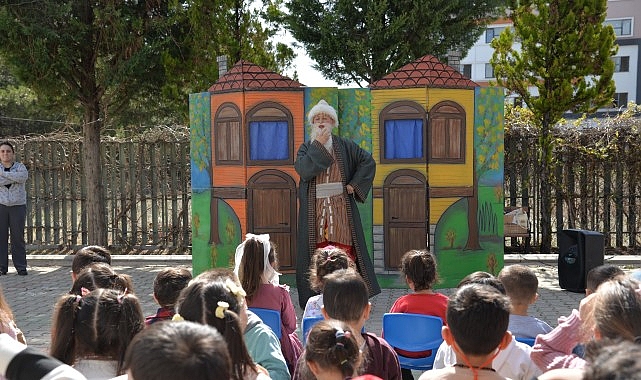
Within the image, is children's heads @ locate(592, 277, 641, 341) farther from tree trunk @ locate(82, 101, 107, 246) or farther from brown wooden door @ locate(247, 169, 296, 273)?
tree trunk @ locate(82, 101, 107, 246)

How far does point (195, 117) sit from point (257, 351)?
513 centimetres

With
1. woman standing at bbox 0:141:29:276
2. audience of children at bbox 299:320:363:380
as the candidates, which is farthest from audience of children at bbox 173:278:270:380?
woman standing at bbox 0:141:29:276

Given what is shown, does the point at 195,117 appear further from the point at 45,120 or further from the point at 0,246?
the point at 45,120

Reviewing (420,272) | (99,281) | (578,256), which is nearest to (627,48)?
(578,256)

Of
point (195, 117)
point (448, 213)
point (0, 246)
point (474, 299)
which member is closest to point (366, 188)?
point (448, 213)

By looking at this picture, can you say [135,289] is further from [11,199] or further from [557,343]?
[557,343]

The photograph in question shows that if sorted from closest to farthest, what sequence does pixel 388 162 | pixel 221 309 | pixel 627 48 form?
pixel 221 309, pixel 388 162, pixel 627 48

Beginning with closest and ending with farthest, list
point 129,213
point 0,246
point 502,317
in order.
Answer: point 502,317 < point 0,246 < point 129,213

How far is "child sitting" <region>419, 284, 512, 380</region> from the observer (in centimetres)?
212

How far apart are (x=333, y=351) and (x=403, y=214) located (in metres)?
5.15

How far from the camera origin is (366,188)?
621 centimetres

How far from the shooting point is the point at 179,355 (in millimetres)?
1383

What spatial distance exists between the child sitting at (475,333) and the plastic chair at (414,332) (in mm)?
1077

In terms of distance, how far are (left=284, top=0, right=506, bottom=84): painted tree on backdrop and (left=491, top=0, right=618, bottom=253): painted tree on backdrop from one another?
5.45 ft
